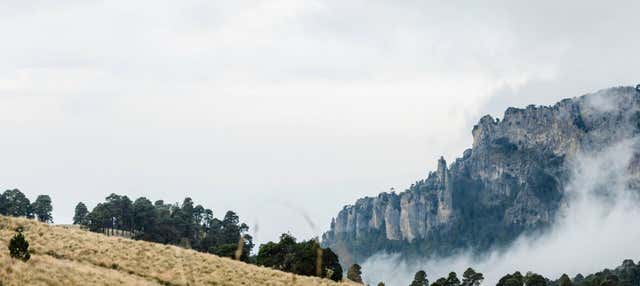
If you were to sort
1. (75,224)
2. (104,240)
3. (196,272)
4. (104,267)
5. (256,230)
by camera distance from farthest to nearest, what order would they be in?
(75,224) < (104,240) < (196,272) < (104,267) < (256,230)

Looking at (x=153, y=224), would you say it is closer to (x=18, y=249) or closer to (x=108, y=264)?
(x=108, y=264)

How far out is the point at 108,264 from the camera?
150ft

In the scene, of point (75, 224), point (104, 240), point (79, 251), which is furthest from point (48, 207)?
point (79, 251)

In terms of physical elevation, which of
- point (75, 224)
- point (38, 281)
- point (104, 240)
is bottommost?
point (38, 281)

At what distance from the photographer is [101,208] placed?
12738cm

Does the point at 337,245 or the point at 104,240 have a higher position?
the point at 104,240

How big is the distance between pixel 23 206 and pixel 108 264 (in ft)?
304

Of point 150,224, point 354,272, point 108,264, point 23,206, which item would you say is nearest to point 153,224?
point 150,224

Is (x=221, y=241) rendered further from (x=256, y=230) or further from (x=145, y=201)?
(x=256, y=230)

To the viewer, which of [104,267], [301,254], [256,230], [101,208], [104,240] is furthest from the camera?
[101,208]

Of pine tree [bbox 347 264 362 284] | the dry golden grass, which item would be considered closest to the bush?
the dry golden grass

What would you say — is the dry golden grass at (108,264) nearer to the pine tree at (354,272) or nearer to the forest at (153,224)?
the pine tree at (354,272)

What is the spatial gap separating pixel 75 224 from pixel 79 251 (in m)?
96.3

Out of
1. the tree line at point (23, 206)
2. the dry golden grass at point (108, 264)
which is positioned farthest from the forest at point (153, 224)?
the dry golden grass at point (108, 264)
